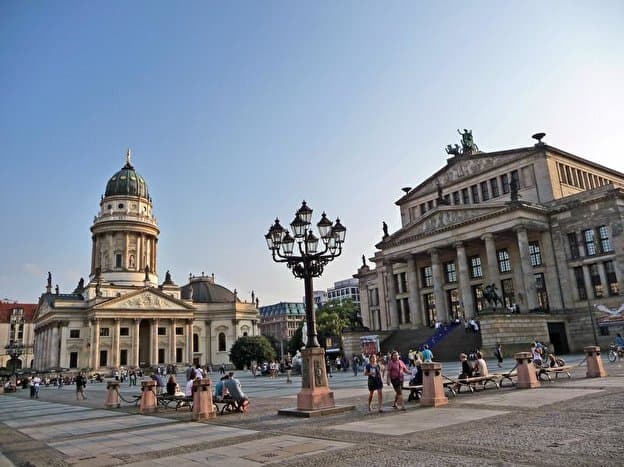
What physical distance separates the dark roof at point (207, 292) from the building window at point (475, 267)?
62983 mm

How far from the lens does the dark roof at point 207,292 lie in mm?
109125

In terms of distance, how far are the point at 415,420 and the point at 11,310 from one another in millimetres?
139293

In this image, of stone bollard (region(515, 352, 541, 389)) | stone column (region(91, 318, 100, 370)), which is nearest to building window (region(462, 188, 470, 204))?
stone bollard (region(515, 352, 541, 389))

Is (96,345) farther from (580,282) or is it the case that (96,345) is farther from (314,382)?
(314,382)

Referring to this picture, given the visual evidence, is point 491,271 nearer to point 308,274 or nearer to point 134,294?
point 308,274

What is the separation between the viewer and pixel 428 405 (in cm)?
1584

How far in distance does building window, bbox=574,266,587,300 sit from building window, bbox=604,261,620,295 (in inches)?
81.3

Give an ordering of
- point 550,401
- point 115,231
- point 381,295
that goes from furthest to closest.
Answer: point 115,231 → point 381,295 → point 550,401

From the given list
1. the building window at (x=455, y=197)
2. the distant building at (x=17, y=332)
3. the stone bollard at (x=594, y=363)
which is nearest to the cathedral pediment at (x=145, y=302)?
the distant building at (x=17, y=332)

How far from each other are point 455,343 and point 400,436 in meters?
35.4

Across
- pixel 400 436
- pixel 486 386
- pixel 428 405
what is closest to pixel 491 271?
pixel 486 386

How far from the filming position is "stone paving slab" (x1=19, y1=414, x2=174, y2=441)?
1510 centimetres

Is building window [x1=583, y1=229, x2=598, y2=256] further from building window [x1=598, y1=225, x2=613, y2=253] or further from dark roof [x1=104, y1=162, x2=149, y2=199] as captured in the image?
dark roof [x1=104, y1=162, x2=149, y2=199]

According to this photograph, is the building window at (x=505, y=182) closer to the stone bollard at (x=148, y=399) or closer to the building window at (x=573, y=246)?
the building window at (x=573, y=246)
